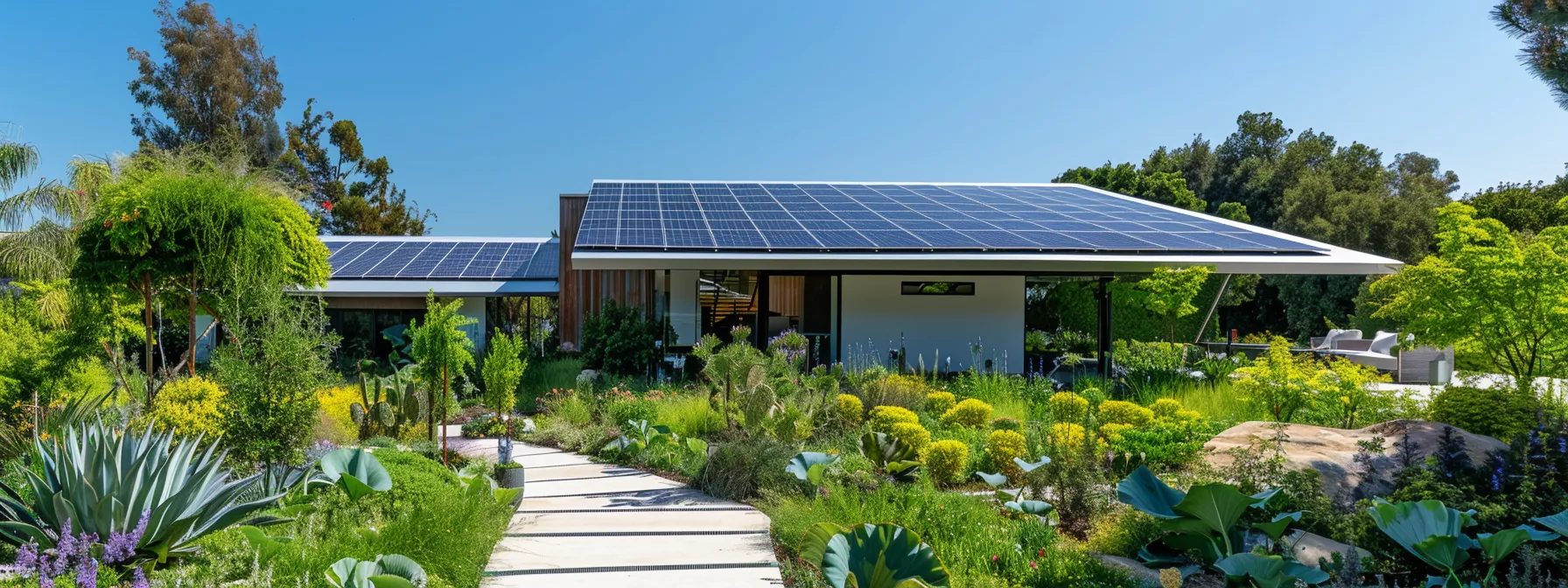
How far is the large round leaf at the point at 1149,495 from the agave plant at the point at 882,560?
1186 mm

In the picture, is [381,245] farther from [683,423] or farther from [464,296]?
[683,423]

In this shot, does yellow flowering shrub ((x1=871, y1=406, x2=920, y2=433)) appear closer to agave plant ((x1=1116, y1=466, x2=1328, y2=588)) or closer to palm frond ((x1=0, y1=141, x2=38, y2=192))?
agave plant ((x1=1116, y1=466, x2=1328, y2=588))

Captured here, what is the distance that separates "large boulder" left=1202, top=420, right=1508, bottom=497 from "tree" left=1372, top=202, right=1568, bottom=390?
6.34 feet

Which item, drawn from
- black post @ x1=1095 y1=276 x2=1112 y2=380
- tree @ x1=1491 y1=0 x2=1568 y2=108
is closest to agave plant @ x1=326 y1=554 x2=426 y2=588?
tree @ x1=1491 y1=0 x2=1568 y2=108

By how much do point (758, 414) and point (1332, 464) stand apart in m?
4.56

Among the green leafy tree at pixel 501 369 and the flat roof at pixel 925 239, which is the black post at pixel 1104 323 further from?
the green leafy tree at pixel 501 369

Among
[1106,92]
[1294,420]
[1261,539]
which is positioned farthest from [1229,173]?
[1261,539]

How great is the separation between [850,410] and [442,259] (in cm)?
1387

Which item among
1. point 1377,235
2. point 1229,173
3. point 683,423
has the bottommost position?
point 683,423

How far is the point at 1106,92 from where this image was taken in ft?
47.4

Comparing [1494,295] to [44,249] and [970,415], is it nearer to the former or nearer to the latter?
[970,415]

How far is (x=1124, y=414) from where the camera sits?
807 cm

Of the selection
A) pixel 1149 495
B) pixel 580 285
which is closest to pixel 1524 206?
pixel 580 285

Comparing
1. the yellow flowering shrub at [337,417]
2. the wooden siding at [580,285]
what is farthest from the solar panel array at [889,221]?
the yellow flowering shrub at [337,417]
